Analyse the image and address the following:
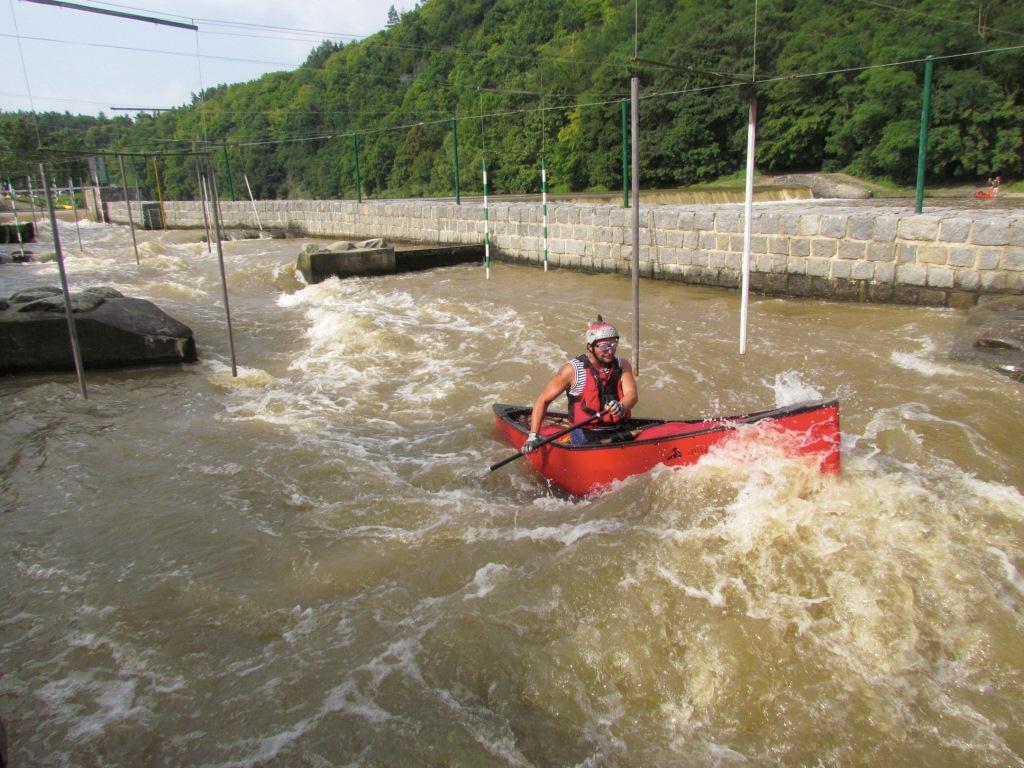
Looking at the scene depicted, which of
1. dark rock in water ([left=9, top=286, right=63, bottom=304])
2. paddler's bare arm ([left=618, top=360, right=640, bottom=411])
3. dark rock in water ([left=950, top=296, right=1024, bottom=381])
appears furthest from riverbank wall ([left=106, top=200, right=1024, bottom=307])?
dark rock in water ([left=9, top=286, right=63, bottom=304])

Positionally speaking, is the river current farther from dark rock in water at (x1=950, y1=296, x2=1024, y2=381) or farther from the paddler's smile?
the paddler's smile

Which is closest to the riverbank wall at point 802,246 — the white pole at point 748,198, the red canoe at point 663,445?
the white pole at point 748,198

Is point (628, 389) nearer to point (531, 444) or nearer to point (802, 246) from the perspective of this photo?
point (531, 444)

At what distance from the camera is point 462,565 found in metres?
4.05

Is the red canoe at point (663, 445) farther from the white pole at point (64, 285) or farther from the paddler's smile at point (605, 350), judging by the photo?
the white pole at point (64, 285)

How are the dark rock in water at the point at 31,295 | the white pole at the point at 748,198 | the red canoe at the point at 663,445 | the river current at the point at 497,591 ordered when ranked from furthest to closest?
the dark rock in water at the point at 31,295, the white pole at the point at 748,198, the red canoe at the point at 663,445, the river current at the point at 497,591

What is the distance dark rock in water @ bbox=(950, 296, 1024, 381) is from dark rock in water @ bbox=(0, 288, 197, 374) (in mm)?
8526

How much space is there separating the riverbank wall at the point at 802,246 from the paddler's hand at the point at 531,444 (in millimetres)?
6617

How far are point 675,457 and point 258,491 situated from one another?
115 inches

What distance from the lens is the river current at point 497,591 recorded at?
2889mm

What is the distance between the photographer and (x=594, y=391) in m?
4.82

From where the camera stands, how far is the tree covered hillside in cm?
2016

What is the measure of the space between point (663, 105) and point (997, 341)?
81.3 ft

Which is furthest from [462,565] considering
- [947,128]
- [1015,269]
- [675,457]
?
[947,128]
